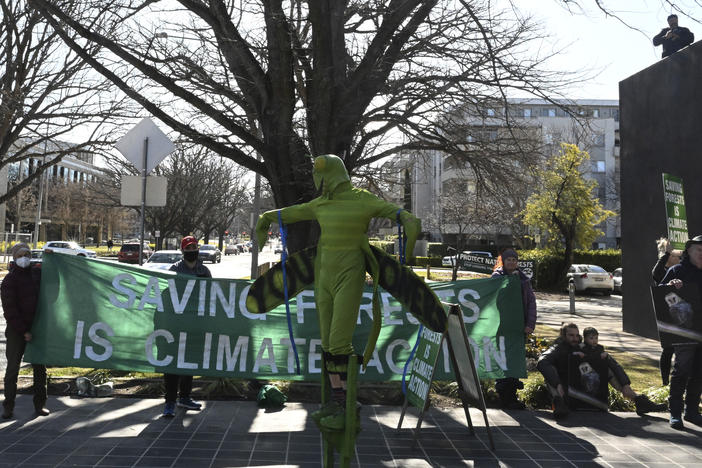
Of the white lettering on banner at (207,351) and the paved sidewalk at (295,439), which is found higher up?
the white lettering on banner at (207,351)

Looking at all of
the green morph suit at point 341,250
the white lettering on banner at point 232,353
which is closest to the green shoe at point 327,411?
the green morph suit at point 341,250

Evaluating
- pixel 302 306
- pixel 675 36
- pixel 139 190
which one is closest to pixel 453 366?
pixel 302 306

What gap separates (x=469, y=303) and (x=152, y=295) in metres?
3.84

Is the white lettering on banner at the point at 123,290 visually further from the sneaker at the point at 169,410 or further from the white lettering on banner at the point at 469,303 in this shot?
the white lettering on banner at the point at 469,303

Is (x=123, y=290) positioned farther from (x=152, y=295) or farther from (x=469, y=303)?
(x=469, y=303)

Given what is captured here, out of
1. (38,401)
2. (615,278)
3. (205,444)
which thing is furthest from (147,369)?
(615,278)

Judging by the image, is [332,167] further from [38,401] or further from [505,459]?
[38,401]

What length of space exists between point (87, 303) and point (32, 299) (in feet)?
2.40

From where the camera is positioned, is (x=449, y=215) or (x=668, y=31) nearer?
(x=668, y=31)

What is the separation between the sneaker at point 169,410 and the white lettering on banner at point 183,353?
441 millimetres

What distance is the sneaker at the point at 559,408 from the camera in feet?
19.0

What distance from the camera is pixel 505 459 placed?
459 cm

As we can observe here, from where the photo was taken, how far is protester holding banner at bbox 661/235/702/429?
561 cm

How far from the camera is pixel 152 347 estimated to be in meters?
6.09
